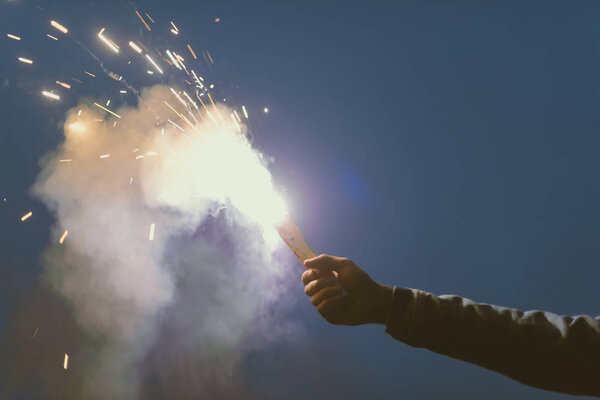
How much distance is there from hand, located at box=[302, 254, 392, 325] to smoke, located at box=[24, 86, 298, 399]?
4.86 metres

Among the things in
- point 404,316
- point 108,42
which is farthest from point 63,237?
point 404,316

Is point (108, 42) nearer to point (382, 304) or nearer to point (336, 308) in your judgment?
point (336, 308)

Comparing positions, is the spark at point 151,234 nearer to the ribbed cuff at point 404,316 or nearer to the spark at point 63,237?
the spark at point 63,237

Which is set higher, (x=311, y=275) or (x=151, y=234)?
(x=151, y=234)

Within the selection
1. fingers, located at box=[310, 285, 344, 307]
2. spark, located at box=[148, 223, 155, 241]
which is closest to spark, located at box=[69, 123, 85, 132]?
spark, located at box=[148, 223, 155, 241]

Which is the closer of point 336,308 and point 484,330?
point 484,330

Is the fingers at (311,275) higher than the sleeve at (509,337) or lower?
higher

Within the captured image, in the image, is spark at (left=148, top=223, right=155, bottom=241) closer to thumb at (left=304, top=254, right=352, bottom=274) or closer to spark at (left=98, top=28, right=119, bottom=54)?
spark at (left=98, top=28, right=119, bottom=54)

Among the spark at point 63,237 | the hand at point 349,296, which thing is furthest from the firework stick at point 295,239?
the spark at point 63,237

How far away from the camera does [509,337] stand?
1267mm

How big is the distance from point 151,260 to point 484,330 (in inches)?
302

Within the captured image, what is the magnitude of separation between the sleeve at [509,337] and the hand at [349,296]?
82 mm

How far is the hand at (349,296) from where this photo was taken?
4.72 ft

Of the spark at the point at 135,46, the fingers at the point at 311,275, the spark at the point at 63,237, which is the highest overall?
the spark at the point at 135,46
